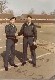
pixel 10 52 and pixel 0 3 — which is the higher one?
pixel 10 52

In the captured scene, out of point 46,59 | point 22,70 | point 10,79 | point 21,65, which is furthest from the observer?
point 46,59

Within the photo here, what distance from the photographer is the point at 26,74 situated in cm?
931

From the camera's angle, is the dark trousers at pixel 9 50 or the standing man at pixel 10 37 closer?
the standing man at pixel 10 37

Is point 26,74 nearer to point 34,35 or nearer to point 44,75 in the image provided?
point 44,75

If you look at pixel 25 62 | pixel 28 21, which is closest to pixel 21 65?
pixel 25 62

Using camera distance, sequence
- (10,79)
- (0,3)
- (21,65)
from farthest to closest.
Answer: (0,3), (21,65), (10,79)

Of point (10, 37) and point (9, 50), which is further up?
point (10, 37)

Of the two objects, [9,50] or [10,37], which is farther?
[9,50]

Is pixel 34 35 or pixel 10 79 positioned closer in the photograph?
pixel 10 79

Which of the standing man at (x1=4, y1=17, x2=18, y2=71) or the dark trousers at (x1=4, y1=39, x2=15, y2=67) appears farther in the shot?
the dark trousers at (x1=4, y1=39, x2=15, y2=67)

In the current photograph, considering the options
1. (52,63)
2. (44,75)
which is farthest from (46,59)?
(44,75)

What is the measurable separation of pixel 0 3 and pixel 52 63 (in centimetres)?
5602

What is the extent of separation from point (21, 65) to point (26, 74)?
140 centimetres

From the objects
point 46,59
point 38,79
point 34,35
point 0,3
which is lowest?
point 0,3
